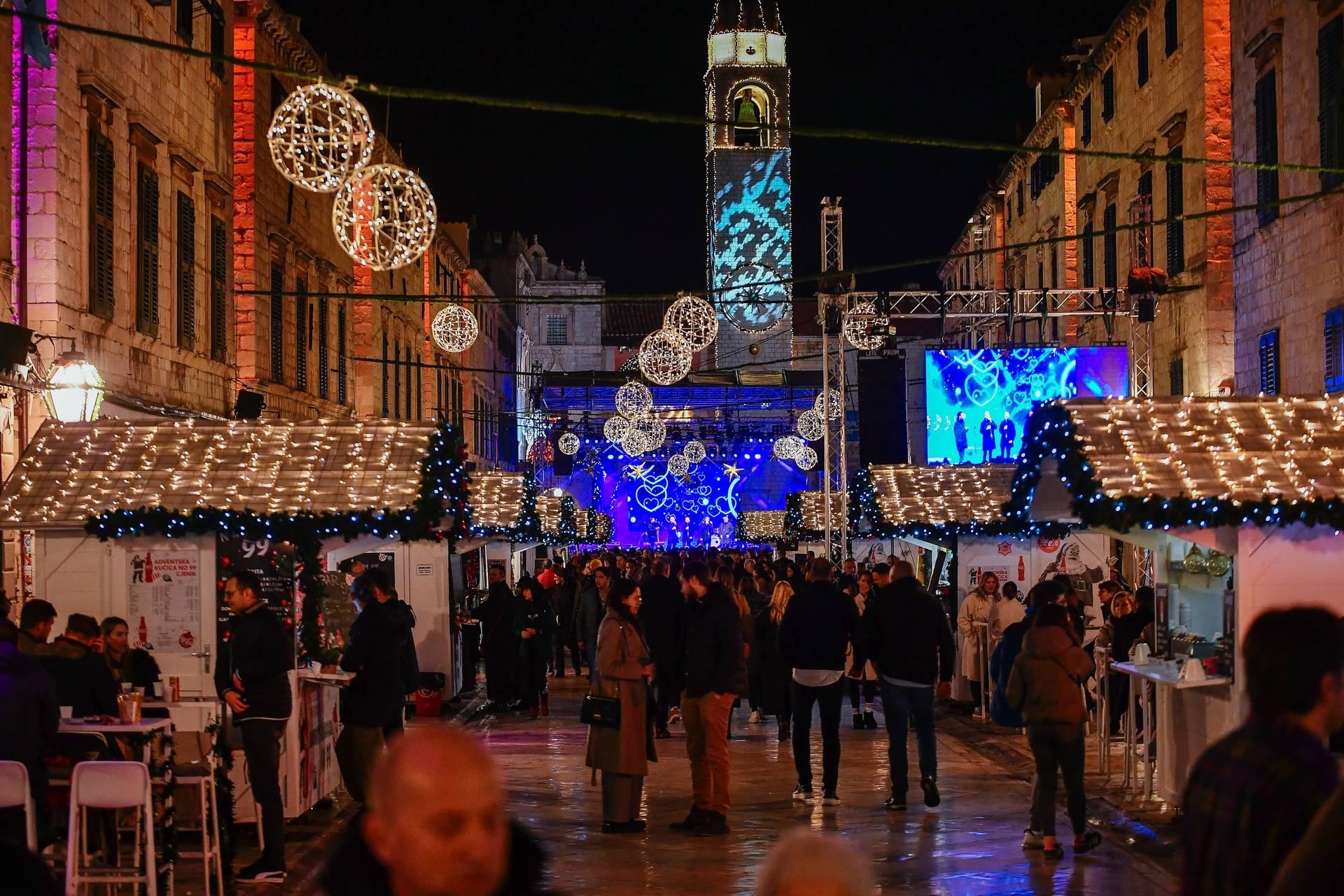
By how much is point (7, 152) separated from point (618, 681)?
8705mm

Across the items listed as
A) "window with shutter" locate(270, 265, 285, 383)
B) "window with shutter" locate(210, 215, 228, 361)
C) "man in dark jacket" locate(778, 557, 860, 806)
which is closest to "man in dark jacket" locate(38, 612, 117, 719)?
"man in dark jacket" locate(778, 557, 860, 806)

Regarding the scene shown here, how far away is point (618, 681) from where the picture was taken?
12.5m

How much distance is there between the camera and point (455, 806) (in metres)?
2.99

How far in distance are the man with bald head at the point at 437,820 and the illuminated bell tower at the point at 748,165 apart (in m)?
64.8

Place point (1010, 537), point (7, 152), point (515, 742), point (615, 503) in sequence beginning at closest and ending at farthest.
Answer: point (7, 152), point (515, 742), point (1010, 537), point (615, 503)

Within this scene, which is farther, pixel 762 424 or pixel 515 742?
pixel 762 424

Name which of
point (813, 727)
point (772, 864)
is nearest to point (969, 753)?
point (813, 727)

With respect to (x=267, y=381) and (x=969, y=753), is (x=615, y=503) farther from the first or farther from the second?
(x=969, y=753)

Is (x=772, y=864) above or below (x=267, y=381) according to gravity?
below

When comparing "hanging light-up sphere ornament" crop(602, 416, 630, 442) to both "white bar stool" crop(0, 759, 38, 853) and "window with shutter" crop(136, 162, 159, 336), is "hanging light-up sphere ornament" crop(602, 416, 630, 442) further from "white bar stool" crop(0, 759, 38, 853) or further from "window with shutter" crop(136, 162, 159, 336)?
"white bar stool" crop(0, 759, 38, 853)

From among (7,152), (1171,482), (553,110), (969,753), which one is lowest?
(969,753)

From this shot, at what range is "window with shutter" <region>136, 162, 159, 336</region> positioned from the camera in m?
20.9

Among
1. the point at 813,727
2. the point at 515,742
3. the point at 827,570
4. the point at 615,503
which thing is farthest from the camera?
the point at 615,503

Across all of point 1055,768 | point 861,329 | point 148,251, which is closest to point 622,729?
point 1055,768
